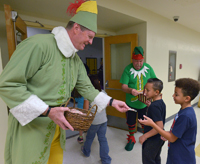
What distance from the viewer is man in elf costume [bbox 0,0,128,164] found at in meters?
0.78

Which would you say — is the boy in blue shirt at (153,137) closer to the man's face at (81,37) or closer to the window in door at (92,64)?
the man's face at (81,37)

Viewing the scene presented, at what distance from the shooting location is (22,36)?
1.93 meters

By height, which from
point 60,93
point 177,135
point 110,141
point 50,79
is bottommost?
point 110,141

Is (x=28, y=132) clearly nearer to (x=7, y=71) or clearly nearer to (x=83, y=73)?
(x=7, y=71)

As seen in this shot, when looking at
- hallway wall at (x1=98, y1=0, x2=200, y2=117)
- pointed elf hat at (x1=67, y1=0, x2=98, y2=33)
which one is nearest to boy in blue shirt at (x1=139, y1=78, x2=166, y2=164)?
pointed elf hat at (x1=67, y1=0, x2=98, y2=33)

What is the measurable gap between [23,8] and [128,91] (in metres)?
1.98

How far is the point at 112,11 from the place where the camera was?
2164mm

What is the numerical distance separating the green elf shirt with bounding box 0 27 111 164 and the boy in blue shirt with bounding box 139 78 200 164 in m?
0.73

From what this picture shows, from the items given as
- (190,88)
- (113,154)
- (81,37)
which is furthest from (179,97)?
(113,154)

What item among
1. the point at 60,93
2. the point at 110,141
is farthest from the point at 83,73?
the point at 110,141

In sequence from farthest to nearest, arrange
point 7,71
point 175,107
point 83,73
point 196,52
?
point 196,52, point 175,107, point 83,73, point 7,71

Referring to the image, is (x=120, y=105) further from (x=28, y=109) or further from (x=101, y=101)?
(x=28, y=109)

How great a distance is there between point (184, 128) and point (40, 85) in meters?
1.12

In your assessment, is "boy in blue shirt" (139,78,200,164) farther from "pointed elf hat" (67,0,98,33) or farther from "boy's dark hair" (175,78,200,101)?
"pointed elf hat" (67,0,98,33)
